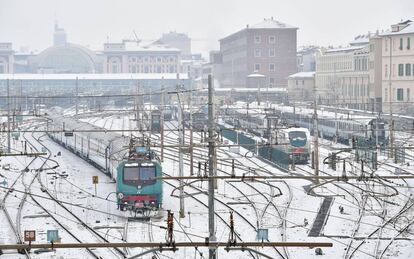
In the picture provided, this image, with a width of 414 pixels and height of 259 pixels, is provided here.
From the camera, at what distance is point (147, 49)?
131 m

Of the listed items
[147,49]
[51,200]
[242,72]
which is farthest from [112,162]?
[147,49]

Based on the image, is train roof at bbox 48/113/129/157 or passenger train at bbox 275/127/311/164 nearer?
train roof at bbox 48/113/129/157

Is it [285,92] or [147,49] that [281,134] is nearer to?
[285,92]

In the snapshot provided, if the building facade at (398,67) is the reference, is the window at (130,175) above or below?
below

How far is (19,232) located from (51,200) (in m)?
5.92

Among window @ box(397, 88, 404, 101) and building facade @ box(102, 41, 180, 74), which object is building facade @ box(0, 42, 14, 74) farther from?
window @ box(397, 88, 404, 101)

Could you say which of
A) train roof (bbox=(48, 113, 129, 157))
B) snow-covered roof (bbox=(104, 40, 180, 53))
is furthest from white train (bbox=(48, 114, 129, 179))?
snow-covered roof (bbox=(104, 40, 180, 53))

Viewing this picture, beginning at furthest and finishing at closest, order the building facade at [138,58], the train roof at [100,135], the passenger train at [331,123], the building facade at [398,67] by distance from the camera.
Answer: the building facade at [138,58] → the building facade at [398,67] → the passenger train at [331,123] → the train roof at [100,135]

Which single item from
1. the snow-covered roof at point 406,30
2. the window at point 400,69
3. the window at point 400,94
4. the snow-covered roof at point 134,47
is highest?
the snow-covered roof at point 134,47

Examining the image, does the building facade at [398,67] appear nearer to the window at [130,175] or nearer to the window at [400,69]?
the window at [400,69]

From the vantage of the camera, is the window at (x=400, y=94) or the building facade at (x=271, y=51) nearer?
the window at (x=400, y=94)

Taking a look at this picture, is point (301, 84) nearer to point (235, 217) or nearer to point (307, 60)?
point (307, 60)

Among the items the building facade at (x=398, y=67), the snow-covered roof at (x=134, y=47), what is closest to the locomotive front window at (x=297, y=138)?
the building facade at (x=398, y=67)

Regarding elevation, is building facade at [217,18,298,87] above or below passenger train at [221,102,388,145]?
above
